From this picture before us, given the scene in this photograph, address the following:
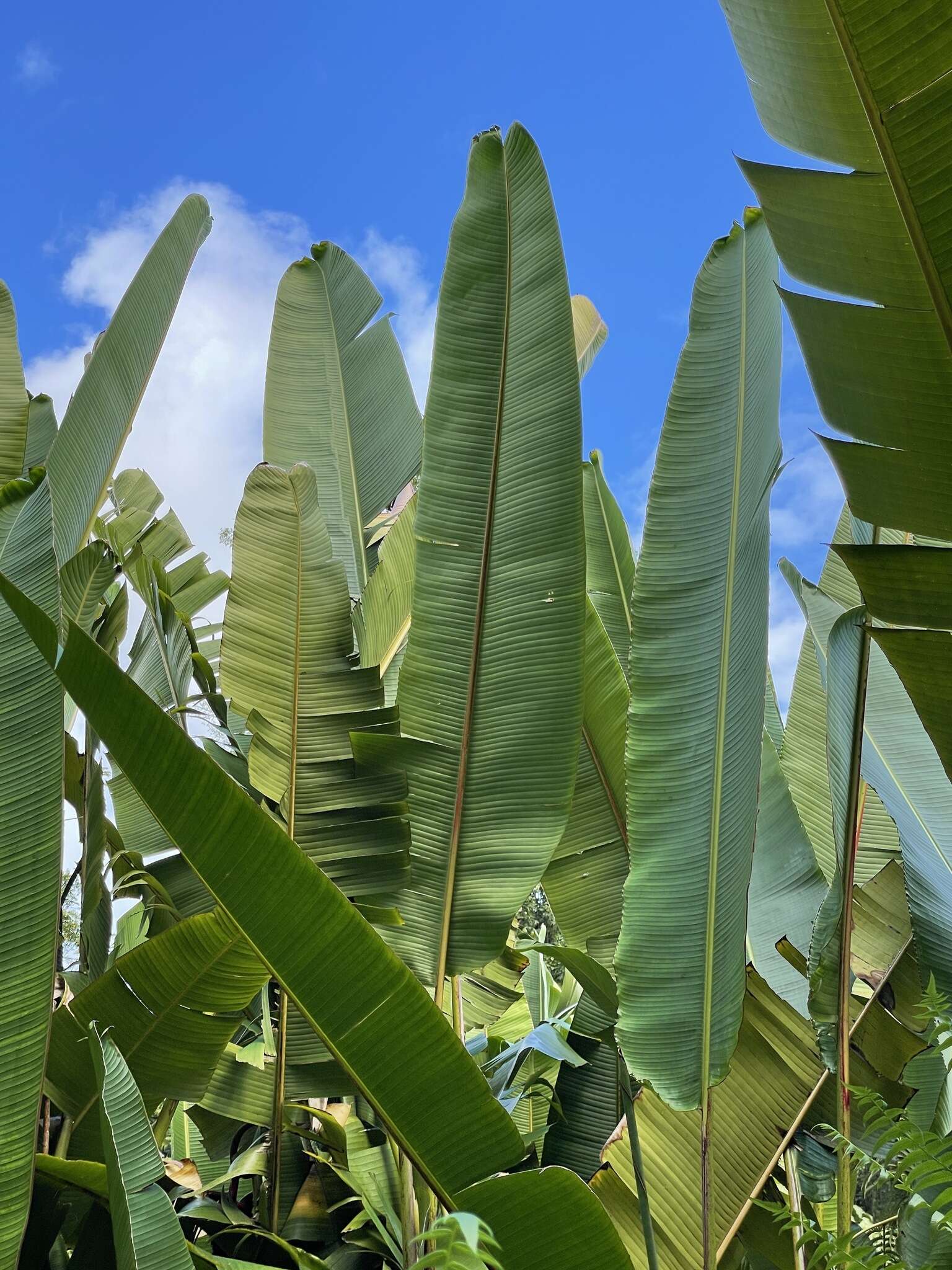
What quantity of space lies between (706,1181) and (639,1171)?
73mm

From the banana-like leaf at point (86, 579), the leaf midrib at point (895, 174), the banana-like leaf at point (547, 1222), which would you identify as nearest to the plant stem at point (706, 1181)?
the banana-like leaf at point (547, 1222)

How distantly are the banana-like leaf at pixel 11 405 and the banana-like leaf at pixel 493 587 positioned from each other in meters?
0.78

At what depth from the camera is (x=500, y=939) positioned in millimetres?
1310

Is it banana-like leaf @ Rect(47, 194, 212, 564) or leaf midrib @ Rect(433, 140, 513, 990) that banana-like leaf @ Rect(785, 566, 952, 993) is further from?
banana-like leaf @ Rect(47, 194, 212, 564)

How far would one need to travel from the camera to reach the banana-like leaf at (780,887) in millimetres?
1410

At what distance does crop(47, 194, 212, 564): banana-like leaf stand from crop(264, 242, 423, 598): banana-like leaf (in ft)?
0.87

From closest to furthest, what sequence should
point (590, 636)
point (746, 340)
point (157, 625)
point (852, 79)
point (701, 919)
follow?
point (852, 79) → point (701, 919) → point (746, 340) → point (590, 636) → point (157, 625)

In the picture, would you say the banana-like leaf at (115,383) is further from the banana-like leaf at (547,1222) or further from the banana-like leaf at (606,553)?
the banana-like leaf at (547,1222)

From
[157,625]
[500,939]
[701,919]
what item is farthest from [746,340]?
[157,625]

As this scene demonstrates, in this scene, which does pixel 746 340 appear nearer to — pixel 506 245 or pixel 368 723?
pixel 506 245

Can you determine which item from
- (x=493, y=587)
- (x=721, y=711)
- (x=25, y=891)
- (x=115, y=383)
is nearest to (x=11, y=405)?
(x=115, y=383)

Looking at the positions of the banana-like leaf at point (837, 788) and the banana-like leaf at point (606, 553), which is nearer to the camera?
the banana-like leaf at point (837, 788)

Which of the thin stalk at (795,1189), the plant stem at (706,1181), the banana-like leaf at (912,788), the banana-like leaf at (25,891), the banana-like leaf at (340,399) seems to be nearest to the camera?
the banana-like leaf at (25,891)

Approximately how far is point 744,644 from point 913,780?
0.49 m
